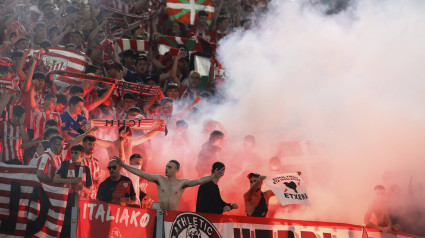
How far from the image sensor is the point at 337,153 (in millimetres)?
8594

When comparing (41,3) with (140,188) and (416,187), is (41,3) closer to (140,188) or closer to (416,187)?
(140,188)

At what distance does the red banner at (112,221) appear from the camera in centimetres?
465

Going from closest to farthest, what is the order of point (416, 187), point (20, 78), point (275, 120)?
point (20, 78)
point (416, 187)
point (275, 120)

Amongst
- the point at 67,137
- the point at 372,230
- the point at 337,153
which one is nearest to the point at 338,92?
the point at 337,153

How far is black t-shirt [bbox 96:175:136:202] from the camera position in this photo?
5.45 metres

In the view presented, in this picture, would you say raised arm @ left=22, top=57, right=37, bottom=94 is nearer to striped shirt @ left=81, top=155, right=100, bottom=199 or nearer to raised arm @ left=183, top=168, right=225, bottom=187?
striped shirt @ left=81, top=155, right=100, bottom=199

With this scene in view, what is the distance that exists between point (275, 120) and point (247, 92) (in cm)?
76

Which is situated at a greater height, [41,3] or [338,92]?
[41,3]

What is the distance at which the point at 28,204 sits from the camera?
15.3 feet

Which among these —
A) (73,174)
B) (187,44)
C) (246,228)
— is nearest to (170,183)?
(246,228)

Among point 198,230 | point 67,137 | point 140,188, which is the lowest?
point 198,230

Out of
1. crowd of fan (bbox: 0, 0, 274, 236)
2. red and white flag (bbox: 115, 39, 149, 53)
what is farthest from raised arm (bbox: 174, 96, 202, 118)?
red and white flag (bbox: 115, 39, 149, 53)

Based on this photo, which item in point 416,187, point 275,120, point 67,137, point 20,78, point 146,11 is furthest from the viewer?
point 146,11

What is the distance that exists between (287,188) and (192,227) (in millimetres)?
1505
